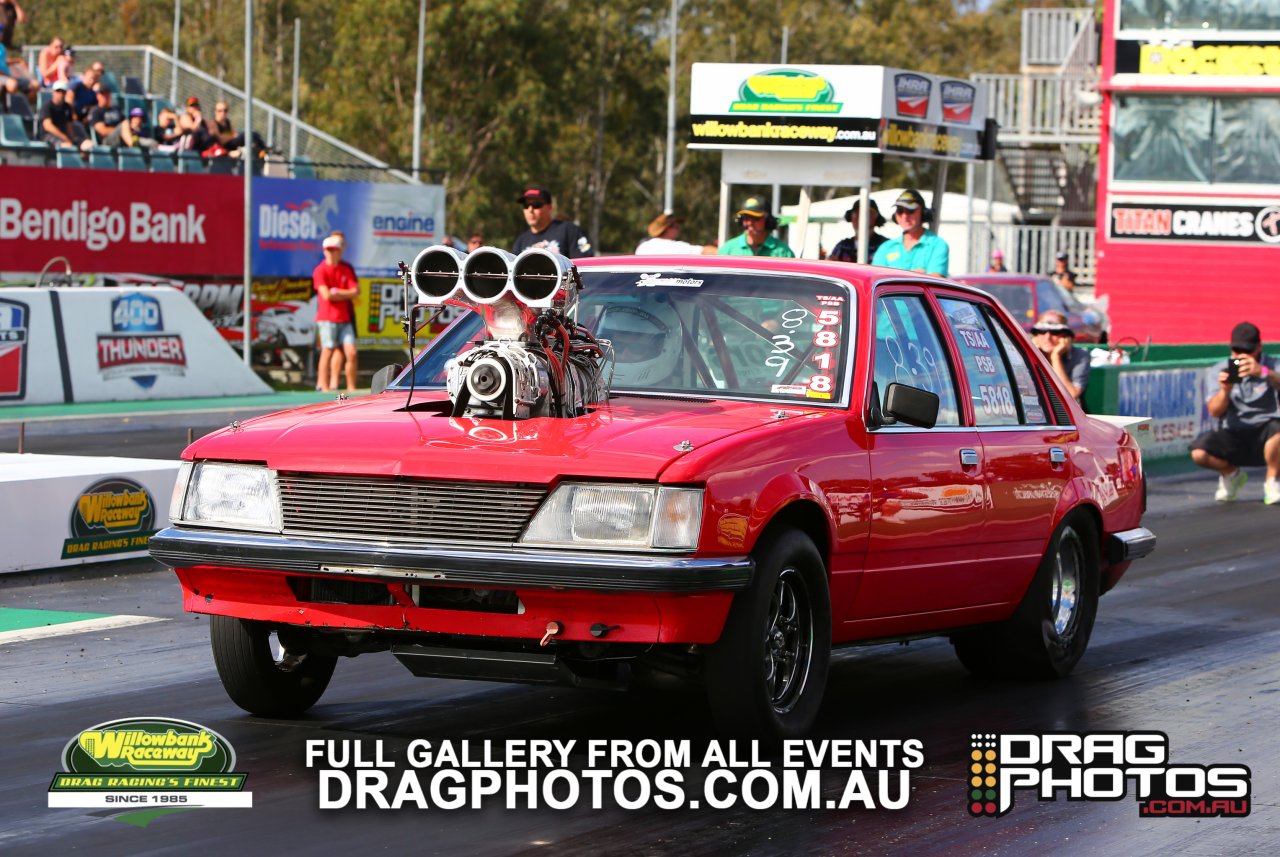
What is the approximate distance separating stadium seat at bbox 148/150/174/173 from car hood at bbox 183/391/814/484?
23340mm

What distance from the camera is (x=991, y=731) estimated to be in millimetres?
7230

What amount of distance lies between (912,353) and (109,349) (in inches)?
610

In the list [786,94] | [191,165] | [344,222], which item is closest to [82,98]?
[191,165]

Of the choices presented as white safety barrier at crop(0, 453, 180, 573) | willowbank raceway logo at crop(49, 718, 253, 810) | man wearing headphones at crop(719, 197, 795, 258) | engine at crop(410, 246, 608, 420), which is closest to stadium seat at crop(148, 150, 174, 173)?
man wearing headphones at crop(719, 197, 795, 258)

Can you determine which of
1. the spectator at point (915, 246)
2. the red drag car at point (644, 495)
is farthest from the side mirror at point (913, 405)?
the spectator at point (915, 246)

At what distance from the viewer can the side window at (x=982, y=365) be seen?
795 centimetres

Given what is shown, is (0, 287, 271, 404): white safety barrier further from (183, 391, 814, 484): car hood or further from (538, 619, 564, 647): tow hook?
(538, 619, 564, 647): tow hook

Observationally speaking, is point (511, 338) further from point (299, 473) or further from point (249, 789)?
point (249, 789)

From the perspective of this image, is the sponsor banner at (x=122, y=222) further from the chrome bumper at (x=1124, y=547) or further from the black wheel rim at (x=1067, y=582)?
Result: the black wheel rim at (x=1067, y=582)

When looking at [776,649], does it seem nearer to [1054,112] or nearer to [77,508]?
[77,508]

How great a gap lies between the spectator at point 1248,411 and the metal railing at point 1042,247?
27.5 m

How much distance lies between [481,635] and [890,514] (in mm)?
1668

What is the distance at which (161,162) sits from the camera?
29438 millimetres

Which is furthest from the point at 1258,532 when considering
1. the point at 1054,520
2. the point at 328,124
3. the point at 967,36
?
the point at 967,36
